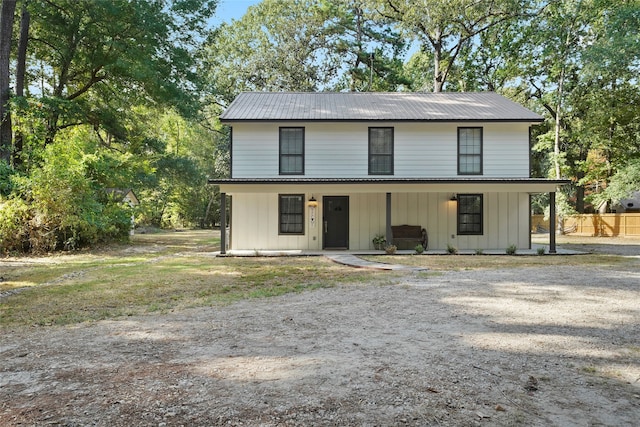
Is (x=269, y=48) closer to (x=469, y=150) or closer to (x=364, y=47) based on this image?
(x=364, y=47)

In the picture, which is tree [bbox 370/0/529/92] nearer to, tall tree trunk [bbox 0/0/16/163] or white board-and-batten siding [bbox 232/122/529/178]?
white board-and-batten siding [bbox 232/122/529/178]

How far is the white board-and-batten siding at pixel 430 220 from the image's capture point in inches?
623

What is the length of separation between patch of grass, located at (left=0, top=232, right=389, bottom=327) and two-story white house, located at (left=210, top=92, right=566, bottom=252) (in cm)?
271

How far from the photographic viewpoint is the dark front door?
15.9m

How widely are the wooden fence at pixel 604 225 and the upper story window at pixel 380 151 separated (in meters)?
18.1

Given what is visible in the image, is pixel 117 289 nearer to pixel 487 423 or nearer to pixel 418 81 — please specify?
pixel 487 423

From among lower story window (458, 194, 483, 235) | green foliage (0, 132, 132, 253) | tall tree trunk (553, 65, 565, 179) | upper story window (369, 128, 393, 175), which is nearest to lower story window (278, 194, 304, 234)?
upper story window (369, 128, 393, 175)

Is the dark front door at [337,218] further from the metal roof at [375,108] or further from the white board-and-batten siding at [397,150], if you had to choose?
the metal roof at [375,108]

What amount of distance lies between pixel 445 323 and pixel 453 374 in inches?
71.3

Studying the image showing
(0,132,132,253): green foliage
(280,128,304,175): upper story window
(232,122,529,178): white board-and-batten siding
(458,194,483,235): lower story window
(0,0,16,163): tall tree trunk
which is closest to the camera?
(0,132,132,253): green foliage

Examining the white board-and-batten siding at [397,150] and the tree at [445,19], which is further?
the tree at [445,19]

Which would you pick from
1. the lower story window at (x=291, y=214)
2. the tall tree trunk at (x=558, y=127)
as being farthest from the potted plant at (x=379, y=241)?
the tall tree trunk at (x=558, y=127)

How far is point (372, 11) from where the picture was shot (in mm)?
28906

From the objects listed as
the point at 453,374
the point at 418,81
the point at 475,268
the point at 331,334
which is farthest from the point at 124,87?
the point at 418,81
